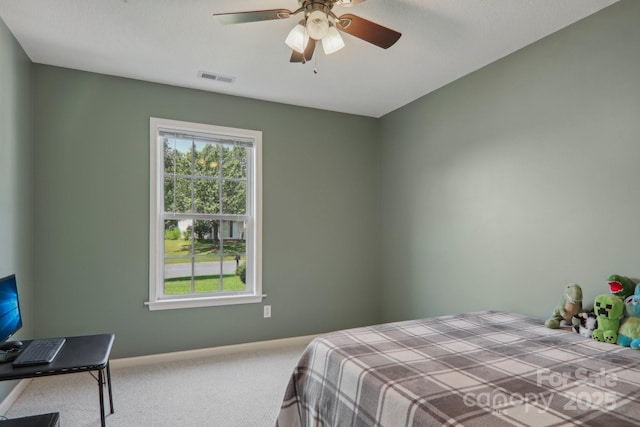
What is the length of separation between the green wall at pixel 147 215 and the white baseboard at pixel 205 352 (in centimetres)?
6

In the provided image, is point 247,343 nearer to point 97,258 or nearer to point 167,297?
point 167,297

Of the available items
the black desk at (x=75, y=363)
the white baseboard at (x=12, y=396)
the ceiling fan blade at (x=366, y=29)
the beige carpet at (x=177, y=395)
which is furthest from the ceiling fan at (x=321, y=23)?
the white baseboard at (x=12, y=396)

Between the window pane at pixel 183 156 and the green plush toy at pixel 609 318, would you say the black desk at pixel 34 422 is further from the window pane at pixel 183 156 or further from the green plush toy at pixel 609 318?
the green plush toy at pixel 609 318

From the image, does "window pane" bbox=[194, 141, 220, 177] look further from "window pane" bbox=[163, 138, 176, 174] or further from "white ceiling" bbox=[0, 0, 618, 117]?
Result: "white ceiling" bbox=[0, 0, 618, 117]

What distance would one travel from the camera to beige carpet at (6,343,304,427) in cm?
233

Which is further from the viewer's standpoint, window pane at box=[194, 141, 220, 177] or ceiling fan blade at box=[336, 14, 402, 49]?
window pane at box=[194, 141, 220, 177]

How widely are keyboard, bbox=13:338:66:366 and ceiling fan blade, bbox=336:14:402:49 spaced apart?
2.34m

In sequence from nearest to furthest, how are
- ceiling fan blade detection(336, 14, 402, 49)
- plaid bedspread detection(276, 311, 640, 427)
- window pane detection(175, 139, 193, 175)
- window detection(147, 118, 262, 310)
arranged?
plaid bedspread detection(276, 311, 640, 427) < ceiling fan blade detection(336, 14, 402, 49) < window detection(147, 118, 262, 310) < window pane detection(175, 139, 193, 175)

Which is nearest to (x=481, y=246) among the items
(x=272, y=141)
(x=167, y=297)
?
(x=272, y=141)

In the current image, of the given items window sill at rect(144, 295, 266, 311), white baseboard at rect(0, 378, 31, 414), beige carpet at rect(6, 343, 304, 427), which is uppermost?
window sill at rect(144, 295, 266, 311)

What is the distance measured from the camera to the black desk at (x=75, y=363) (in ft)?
5.92

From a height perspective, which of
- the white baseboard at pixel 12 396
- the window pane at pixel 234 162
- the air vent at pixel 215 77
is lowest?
the white baseboard at pixel 12 396

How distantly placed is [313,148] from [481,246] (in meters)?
1.98

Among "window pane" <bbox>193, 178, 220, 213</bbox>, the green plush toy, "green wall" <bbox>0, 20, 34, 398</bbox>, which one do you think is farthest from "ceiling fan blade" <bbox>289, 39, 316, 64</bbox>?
the green plush toy
